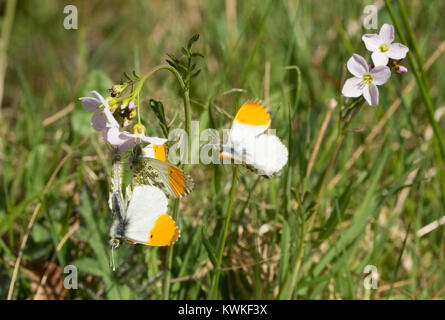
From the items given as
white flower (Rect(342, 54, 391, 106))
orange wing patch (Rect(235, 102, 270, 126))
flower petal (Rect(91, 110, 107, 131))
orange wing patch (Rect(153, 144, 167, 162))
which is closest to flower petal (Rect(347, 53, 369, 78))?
white flower (Rect(342, 54, 391, 106))

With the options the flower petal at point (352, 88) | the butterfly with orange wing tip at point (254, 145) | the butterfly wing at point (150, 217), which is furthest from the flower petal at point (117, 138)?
the flower petal at point (352, 88)

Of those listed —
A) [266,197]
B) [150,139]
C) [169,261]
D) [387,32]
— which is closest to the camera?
[150,139]

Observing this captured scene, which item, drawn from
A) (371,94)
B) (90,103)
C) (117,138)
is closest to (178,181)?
(117,138)

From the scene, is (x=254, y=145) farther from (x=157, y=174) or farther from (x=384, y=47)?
(x=384, y=47)

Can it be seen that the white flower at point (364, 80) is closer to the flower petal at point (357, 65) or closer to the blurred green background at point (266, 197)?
the flower petal at point (357, 65)

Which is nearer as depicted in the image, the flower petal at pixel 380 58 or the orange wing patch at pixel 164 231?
the orange wing patch at pixel 164 231

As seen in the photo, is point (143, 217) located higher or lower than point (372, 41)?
lower
